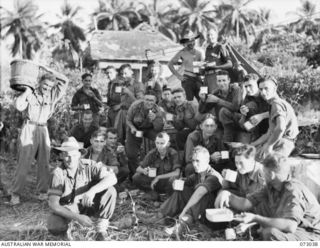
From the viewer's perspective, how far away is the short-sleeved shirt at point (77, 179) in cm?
525

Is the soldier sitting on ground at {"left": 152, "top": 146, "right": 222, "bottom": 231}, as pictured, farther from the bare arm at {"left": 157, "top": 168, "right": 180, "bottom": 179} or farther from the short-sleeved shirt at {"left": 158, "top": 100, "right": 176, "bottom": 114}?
the short-sleeved shirt at {"left": 158, "top": 100, "right": 176, "bottom": 114}

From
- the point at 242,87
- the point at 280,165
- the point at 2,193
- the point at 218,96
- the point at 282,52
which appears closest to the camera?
the point at 280,165

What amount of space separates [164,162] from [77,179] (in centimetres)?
160

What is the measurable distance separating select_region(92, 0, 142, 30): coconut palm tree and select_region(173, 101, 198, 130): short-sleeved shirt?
113ft

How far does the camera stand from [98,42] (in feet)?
78.8

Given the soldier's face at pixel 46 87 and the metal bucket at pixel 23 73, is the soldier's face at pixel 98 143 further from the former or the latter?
the metal bucket at pixel 23 73

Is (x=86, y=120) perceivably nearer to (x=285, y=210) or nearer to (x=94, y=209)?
(x=94, y=209)

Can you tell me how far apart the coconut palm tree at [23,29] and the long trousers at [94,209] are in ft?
139

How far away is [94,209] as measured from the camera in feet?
17.2

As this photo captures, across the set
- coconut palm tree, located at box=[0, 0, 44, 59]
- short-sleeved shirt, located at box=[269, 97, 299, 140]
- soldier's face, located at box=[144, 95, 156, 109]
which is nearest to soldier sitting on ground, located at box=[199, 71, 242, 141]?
short-sleeved shirt, located at box=[269, 97, 299, 140]

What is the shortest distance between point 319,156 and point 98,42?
62.2ft

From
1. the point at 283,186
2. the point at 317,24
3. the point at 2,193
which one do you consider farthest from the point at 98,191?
the point at 317,24

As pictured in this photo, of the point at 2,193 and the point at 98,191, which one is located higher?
the point at 98,191

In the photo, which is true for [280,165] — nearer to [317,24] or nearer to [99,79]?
[99,79]
